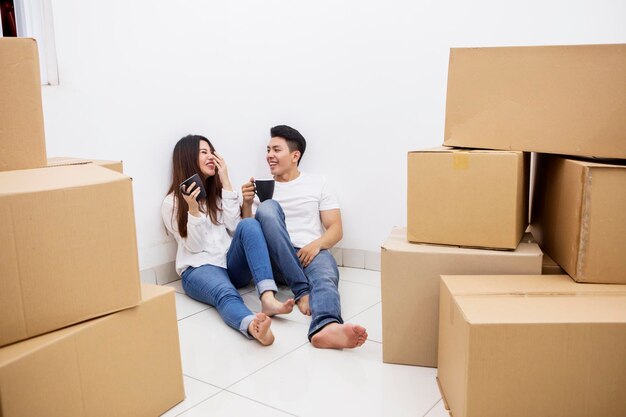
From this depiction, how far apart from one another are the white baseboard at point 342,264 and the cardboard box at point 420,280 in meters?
0.94

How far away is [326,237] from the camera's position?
7.47 ft

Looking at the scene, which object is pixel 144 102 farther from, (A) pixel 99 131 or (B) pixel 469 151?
(B) pixel 469 151

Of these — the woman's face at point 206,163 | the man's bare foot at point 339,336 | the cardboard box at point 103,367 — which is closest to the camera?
the cardboard box at point 103,367

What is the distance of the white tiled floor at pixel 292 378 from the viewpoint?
4.30 feet

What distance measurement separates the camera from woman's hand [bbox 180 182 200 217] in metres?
1.93

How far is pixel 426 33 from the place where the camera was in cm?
216

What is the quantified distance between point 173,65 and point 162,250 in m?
0.82

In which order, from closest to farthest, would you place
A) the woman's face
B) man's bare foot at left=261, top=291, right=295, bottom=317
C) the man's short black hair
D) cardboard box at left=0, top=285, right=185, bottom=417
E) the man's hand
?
cardboard box at left=0, top=285, right=185, bottom=417 → man's bare foot at left=261, top=291, right=295, bottom=317 → the man's hand → the woman's face → the man's short black hair

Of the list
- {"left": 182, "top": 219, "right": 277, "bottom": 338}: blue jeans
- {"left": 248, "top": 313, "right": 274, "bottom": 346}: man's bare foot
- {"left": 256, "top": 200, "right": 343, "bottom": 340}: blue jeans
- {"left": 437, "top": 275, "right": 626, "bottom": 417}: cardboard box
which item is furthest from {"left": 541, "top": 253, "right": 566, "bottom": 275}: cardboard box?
{"left": 182, "top": 219, "right": 277, "bottom": 338}: blue jeans

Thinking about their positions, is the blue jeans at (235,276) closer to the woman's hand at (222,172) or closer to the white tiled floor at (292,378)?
the white tiled floor at (292,378)

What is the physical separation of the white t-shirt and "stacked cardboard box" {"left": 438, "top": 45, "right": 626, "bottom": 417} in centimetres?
96

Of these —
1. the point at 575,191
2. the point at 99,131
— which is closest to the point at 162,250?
the point at 99,131

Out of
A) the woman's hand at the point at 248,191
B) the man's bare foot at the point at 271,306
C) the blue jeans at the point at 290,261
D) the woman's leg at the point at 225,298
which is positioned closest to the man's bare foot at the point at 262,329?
the woman's leg at the point at 225,298

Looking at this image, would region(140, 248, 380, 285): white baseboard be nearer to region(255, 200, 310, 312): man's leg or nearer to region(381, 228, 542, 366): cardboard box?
region(255, 200, 310, 312): man's leg
